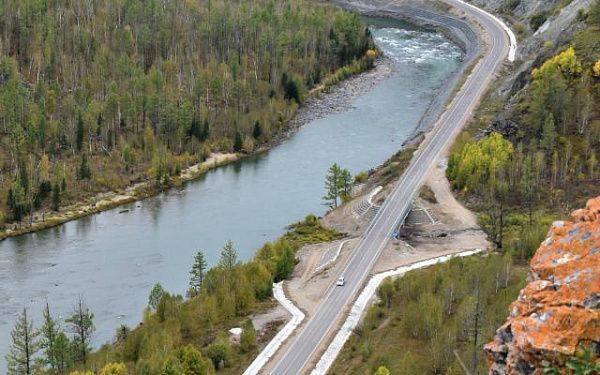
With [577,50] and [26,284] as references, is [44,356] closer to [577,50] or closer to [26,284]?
[26,284]

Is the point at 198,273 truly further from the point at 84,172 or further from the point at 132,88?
the point at 132,88

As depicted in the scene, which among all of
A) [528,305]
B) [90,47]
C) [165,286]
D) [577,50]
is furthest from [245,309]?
[90,47]

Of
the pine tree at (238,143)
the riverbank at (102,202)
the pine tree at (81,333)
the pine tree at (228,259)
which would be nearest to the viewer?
the pine tree at (81,333)

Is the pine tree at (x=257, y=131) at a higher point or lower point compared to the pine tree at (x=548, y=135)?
lower

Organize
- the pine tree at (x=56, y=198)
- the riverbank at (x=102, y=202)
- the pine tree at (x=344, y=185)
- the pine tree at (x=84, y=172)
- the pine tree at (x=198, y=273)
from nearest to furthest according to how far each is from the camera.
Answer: the pine tree at (x=198, y=273), the riverbank at (x=102, y=202), the pine tree at (x=56, y=198), the pine tree at (x=344, y=185), the pine tree at (x=84, y=172)

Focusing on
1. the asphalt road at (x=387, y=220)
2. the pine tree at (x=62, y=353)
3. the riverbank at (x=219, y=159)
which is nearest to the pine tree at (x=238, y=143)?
the riverbank at (x=219, y=159)

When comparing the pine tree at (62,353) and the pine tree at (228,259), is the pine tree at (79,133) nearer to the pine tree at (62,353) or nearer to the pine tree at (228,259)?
the pine tree at (228,259)
